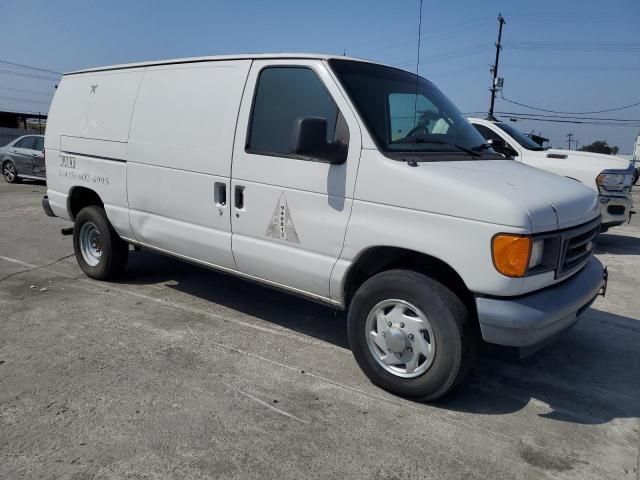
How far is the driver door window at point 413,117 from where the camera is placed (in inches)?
145

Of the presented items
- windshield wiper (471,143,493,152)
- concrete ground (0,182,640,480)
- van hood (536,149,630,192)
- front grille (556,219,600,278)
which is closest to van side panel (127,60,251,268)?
concrete ground (0,182,640,480)

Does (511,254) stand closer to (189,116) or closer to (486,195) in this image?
(486,195)

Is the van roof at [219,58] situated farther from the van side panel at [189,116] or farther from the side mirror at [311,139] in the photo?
the side mirror at [311,139]

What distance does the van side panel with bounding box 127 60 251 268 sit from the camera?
13.7 ft

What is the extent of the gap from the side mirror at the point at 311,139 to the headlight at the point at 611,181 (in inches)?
243

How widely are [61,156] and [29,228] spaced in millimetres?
3773

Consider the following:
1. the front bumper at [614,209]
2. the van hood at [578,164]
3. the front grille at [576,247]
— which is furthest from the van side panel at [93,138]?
the front bumper at [614,209]

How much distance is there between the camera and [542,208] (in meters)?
2.99

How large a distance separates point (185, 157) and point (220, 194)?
51 centimetres

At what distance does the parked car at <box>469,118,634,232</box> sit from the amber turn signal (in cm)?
554

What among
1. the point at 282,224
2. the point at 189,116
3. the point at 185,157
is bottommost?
the point at 282,224

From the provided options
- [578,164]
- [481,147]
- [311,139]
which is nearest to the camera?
[311,139]

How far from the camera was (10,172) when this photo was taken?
16.0 m

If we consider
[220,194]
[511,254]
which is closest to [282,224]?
[220,194]
